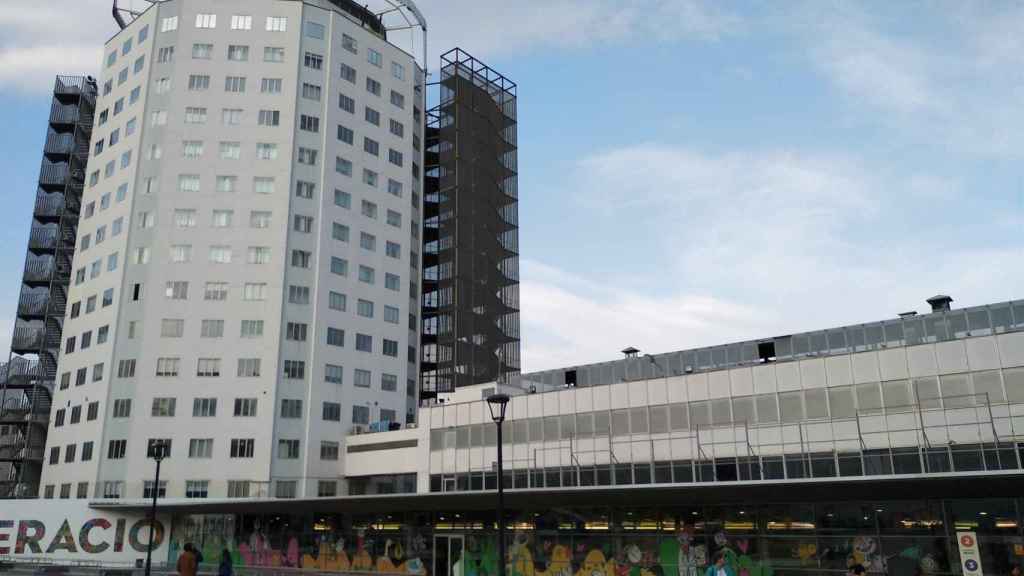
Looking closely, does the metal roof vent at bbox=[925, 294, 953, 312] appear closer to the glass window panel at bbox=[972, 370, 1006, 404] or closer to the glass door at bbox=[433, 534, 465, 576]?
the glass window panel at bbox=[972, 370, 1006, 404]

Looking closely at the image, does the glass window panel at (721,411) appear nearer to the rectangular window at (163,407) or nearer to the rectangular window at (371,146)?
the rectangular window at (163,407)

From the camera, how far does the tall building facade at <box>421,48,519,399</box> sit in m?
89.6

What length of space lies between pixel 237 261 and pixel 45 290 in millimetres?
29882

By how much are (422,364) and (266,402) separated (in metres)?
25.4

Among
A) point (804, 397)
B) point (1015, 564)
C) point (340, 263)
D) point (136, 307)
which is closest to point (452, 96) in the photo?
point (340, 263)

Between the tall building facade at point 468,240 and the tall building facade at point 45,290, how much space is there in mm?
38509

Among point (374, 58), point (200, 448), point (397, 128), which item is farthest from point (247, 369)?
point (374, 58)

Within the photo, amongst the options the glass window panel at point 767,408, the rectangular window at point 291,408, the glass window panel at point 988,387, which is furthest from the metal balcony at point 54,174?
the glass window panel at point 988,387

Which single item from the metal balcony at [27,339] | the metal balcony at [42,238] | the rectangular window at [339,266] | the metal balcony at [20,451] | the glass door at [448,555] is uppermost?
the metal balcony at [42,238]


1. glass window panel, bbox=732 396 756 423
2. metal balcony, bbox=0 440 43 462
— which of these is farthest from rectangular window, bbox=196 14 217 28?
glass window panel, bbox=732 396 756 423

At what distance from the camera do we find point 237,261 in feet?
241

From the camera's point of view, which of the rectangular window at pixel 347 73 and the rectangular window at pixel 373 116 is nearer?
the rectangular window at pixel 347 73

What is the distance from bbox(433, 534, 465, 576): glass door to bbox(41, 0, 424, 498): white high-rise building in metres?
25.5

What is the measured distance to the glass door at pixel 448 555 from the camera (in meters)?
46.3
